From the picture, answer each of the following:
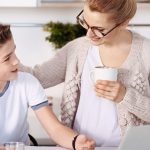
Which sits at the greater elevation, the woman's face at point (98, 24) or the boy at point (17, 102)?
the woman's face at point (98, 24)

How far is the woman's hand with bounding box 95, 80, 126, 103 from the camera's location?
1.47 metres

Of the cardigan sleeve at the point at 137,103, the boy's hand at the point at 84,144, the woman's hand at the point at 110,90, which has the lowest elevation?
the boy's hand at the point at 84,144

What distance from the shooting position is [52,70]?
175 centimetres

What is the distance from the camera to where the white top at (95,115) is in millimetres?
1604

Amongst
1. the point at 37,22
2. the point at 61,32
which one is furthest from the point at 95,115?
the point at 37,22

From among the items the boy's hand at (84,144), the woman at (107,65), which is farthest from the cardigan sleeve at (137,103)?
the boy's hand at (84,144)

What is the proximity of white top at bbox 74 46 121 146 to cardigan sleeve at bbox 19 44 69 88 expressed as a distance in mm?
120

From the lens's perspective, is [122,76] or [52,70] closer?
[122,76]

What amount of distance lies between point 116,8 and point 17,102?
1.75 ft

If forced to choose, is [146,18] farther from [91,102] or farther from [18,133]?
[18,133]

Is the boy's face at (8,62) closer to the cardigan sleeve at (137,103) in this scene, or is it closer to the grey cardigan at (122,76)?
the grey cardigan at (122,76)

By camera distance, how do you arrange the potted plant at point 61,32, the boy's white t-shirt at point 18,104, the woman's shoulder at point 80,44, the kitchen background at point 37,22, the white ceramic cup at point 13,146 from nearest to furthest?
the white ceramic cup at point 13,146 → the boy's white t-shirt at point 18,104 → the woman's shoulder at point 80,44 → the potted plant at point 61,32 → the kitchen background at point 37,22

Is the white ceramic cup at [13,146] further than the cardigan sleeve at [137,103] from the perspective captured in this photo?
No

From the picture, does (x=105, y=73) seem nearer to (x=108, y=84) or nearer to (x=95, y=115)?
(x=108, y=84)
